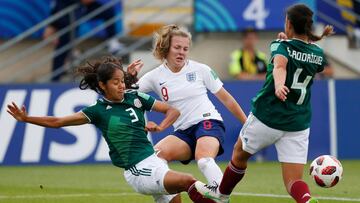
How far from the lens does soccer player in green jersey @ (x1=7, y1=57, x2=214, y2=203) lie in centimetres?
856

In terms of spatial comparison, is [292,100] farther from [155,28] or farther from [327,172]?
[155,28]

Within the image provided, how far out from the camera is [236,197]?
11.4 meters

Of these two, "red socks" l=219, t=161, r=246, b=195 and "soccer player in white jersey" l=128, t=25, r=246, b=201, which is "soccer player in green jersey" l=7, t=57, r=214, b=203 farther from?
"soccer player in white jersey" l=128, t=25, r=246, b=201

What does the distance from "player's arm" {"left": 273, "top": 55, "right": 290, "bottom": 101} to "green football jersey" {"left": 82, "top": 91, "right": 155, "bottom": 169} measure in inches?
51.6

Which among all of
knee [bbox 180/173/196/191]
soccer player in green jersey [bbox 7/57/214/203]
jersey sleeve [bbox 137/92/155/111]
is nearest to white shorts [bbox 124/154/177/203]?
soccer player in green jersey [bbox 7/57/214/203]

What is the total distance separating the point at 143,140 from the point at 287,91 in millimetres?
1397

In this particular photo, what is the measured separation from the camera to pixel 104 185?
13070 millimetres

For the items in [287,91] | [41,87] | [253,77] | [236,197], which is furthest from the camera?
[253,77]

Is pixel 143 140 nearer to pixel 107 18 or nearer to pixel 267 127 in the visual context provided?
pixel 267 127

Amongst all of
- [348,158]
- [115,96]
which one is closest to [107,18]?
[348,158]

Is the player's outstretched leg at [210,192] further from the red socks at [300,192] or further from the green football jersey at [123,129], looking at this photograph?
the red socks at [300,192]

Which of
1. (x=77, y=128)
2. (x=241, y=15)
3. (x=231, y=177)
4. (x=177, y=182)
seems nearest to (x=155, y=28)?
(x=241, y=15)

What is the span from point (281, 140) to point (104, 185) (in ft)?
15.5

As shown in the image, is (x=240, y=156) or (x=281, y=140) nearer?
(x=281, y=140)
